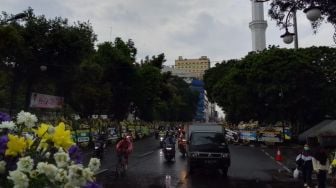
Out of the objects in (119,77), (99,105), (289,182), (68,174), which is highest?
(119,77)

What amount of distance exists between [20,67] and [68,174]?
96.6 ft

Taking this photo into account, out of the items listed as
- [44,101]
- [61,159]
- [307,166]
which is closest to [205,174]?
[307,166]

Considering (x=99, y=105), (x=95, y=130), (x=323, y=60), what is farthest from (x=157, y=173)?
(x=323, y=60)

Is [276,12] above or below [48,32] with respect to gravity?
below

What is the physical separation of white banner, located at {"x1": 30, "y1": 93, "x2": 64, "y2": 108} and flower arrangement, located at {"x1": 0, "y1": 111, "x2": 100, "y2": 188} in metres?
27.9

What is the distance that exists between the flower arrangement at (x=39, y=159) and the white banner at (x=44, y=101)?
91.5 feet

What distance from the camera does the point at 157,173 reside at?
68.1 ft

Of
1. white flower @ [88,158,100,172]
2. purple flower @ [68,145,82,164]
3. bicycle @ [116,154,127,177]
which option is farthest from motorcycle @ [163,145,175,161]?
white flower @ [88,158,100,172]

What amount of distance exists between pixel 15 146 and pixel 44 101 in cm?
2991

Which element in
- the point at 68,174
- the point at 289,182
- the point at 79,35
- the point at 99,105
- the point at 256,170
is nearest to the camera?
the point at 68,174

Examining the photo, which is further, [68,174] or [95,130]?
[95,130]

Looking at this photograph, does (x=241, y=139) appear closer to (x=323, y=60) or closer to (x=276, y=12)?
(x=323, y=60)

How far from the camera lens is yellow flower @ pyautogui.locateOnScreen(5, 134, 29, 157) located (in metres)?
3.71

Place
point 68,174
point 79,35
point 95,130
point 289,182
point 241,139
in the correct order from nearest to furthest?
point 68,174 → point 289,182 → point 79,35 → point 95,130 → point 241,139
